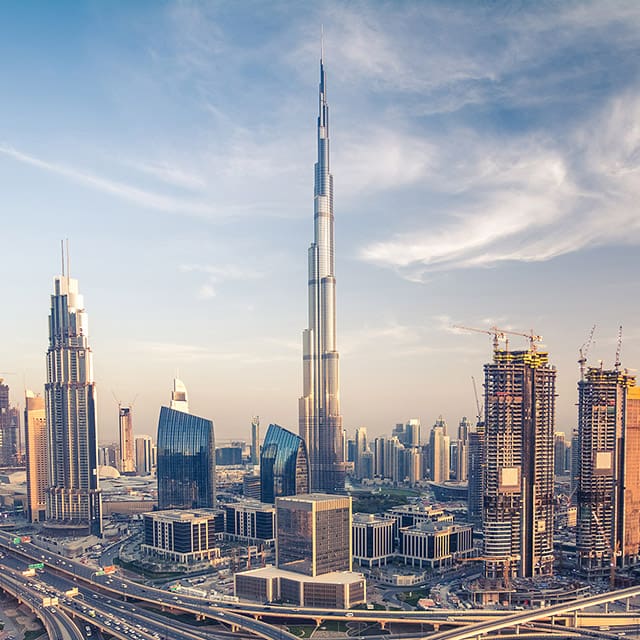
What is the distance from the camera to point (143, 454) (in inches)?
6604

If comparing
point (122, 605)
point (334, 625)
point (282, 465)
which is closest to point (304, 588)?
point (334, 625)

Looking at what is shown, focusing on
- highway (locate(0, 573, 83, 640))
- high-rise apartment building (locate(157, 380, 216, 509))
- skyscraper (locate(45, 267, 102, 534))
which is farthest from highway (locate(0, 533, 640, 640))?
high-rise apartment building (locate(157, 380, 216, 509))

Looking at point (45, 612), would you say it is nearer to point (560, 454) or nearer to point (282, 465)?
point (282, 465)

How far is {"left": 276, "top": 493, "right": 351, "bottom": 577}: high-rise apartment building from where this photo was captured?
6303 cm

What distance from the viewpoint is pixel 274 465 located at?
323 feet

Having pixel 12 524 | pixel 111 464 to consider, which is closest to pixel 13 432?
pixel 111 464

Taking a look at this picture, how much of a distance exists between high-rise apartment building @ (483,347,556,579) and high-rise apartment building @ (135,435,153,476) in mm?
110840

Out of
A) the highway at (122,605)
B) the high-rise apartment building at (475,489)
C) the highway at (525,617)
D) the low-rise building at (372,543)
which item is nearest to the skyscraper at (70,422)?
the highway at (122,605)

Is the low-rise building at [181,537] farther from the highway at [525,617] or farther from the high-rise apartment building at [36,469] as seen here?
the highway at [525,617]

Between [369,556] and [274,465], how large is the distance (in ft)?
79.3

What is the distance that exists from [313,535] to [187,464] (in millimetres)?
38112

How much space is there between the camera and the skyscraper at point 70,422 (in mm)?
94562

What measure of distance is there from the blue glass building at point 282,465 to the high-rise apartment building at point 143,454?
71.8 m

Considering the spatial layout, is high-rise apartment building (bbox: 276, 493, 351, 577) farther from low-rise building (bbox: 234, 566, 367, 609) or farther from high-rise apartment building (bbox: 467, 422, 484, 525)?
high-rise apartment building (bbox: 467, 422, 484, 525)
